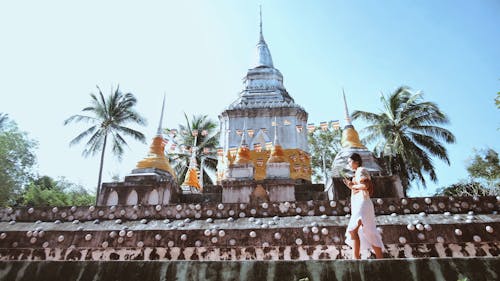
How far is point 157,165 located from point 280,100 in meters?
14.5

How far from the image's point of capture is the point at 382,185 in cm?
940

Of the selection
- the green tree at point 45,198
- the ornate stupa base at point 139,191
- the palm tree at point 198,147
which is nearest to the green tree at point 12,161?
the green tree at point 45,198

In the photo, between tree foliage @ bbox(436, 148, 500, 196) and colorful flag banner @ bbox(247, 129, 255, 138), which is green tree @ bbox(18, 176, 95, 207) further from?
tree foliage @ bbox(436, 148, 500, 196)

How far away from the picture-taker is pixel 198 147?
1169 inches

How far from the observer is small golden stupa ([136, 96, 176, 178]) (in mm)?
10844

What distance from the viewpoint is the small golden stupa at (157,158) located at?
35.6ft

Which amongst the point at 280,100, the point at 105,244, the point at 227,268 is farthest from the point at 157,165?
the point at 280,100

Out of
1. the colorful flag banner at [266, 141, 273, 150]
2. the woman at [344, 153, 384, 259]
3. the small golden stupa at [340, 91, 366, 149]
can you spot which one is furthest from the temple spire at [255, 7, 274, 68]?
the woman at [344, 153, 384, 259]

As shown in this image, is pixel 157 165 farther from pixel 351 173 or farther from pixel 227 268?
pixel 227 268

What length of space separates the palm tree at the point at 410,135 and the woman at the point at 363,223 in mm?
19830

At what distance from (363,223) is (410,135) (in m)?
21.7

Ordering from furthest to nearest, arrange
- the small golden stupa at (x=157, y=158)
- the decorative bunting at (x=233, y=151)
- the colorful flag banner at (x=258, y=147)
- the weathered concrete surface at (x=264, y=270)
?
the decorative bunting at (x=233, y=151), the colorful flag banner at (x=258, y=147), the small golden stupa at (x=157, y=158), the weathered concrete surface at (x=264, y=270)

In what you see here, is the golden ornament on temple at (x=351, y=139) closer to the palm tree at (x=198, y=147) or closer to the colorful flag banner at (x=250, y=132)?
the colorful flag banner at (x=250, y=132)

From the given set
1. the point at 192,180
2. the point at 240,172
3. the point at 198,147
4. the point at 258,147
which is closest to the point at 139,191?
the point at 240,172
